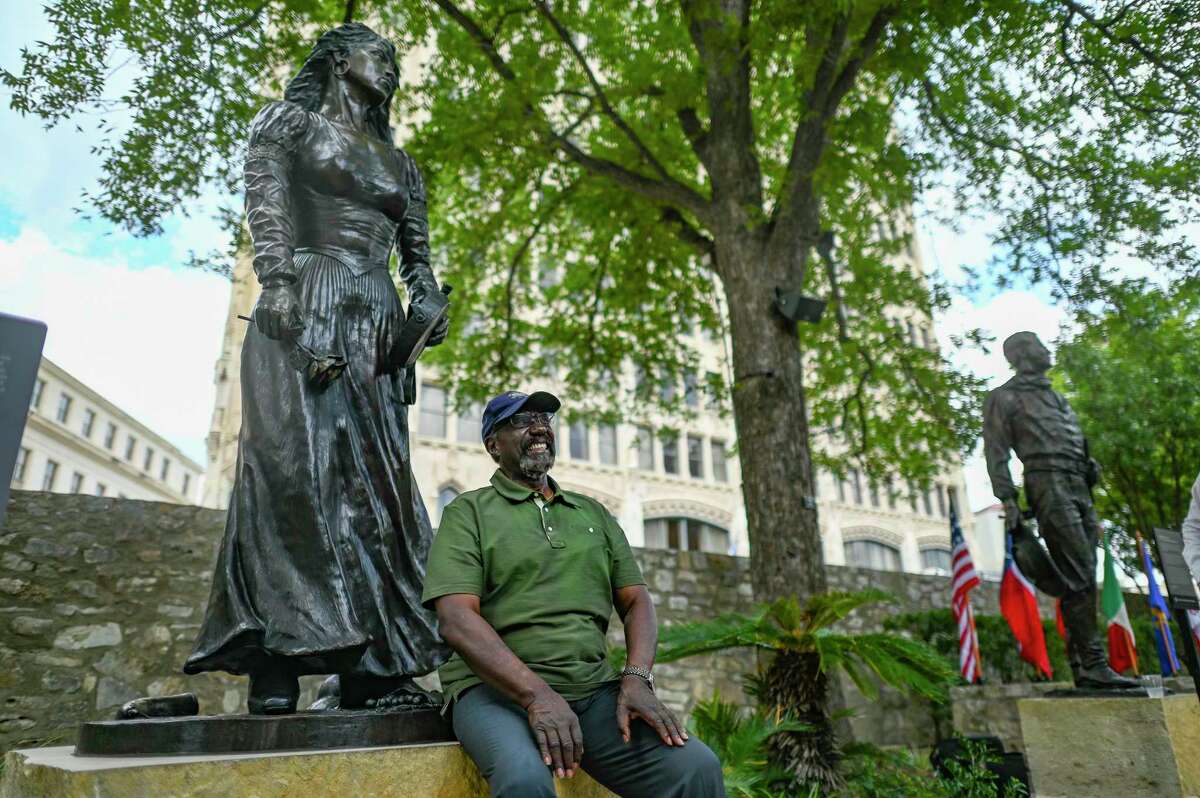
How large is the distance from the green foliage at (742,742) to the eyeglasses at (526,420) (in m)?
2.29

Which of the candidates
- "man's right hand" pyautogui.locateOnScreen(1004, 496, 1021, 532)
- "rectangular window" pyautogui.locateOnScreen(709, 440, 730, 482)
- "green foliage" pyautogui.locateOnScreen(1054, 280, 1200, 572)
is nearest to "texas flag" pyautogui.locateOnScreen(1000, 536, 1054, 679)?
"man's right hand" pyautogui.locateOnScreen(1004, 496, 1021, 532)

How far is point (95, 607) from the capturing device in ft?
22.8

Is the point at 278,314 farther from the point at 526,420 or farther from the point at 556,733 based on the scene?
the point at 556,733

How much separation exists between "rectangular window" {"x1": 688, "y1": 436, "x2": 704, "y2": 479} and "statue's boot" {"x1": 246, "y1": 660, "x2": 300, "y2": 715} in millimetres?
27545

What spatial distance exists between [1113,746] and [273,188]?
5.70 m

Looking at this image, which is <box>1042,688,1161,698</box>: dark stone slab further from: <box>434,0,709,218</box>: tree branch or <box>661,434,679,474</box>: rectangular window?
<box>661,434,679,474</box>: rectangular window

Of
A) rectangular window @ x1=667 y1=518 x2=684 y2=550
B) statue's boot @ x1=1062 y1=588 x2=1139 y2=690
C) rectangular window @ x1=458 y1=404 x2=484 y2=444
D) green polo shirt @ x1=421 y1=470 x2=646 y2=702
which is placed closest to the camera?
green polo shirt @ x1=421 y1=470 x2=646 y2=702

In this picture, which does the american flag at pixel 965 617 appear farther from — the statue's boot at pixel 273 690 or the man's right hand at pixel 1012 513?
the statue's boot at pixel 273 690

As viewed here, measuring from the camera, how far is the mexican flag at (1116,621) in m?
8.47

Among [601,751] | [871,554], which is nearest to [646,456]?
[871,554]

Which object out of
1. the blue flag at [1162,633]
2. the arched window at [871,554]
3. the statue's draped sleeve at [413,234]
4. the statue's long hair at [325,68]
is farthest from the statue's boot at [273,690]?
the arched window at [871,554]

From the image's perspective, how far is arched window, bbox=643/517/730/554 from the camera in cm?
2839

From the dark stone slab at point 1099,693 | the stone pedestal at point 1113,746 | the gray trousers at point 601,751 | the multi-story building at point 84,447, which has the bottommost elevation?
the stone pedestal at point 1113,746

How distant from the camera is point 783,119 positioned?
12.1m
